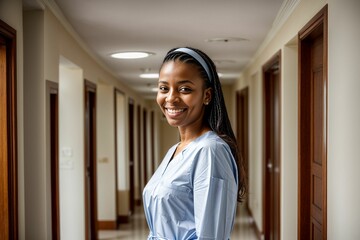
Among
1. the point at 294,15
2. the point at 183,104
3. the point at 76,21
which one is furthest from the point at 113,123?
Answer: the point at 183,104

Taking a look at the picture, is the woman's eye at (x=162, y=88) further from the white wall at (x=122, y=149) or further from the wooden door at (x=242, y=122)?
the wooden door at (x=242, y=122)

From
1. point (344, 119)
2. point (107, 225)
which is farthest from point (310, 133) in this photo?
point (107, 225)

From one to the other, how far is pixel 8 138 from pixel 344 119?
160 cm

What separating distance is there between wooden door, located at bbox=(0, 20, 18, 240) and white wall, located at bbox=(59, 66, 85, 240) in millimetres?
2190

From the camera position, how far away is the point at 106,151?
6.77 m

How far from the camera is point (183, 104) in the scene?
52.9 inches

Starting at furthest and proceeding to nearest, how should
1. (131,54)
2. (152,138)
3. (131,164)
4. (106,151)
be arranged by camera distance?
(152,138) < (131,164) < (106,151) < (131,54)

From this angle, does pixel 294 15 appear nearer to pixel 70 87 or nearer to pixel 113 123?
pixel 70 87

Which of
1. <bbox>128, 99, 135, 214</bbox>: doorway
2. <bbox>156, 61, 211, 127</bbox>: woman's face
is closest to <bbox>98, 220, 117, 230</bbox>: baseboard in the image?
<bbox>128, 99, 135, 214</bbox>: doorway

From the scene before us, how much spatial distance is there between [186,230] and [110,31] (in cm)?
294

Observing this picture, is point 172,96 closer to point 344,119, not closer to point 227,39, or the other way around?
point 344,119

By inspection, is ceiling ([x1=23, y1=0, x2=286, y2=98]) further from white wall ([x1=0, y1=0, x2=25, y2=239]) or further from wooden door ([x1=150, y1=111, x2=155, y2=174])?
wooden door ([x1=150, y1=111, x2=155, y2=174])

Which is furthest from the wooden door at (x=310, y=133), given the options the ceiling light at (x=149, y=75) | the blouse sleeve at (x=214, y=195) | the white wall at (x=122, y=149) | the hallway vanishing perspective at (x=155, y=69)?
the white wall at (x=122, y=149)

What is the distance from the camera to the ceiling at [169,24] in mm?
3090
